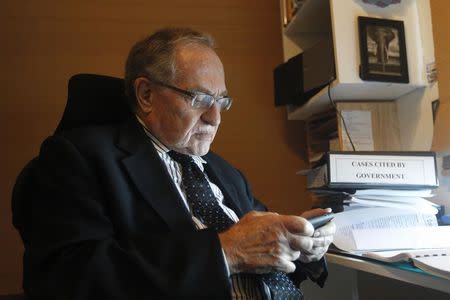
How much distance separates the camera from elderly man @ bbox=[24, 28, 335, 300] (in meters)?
0.77

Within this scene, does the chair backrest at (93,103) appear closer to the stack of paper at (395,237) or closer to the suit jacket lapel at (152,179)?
the suit jacket lapel at (152,179)

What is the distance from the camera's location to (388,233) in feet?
3.15

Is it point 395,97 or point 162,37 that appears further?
point 395,97

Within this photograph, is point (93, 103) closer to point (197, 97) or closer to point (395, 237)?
point (197, 97)

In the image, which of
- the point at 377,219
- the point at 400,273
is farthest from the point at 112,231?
the point at 377,219

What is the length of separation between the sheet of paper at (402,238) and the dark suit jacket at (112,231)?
37cm

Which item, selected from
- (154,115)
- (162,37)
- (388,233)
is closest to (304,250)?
(388,233)

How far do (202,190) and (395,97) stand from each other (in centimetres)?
91

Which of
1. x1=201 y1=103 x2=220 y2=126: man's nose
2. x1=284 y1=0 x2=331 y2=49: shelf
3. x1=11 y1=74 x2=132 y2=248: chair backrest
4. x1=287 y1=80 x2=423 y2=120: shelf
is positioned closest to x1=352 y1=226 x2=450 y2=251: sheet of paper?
x1=201 y1=103 x2=220 y2=126: man's nose

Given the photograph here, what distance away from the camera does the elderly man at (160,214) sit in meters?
0.77

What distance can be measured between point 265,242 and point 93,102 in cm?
64

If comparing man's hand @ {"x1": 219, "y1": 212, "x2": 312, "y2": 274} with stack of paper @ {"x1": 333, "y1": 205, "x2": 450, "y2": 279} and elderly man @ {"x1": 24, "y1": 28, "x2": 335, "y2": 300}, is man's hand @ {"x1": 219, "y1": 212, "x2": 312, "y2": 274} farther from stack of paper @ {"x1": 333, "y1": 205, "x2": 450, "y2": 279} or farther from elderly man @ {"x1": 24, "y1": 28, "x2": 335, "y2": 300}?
stack of paper @ {"x1": 333, "y1": 205, "x2": 450, "y2": 279}

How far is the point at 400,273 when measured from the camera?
76 centimetres

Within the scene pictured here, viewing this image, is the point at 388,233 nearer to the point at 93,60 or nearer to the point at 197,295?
the point at 197,295
